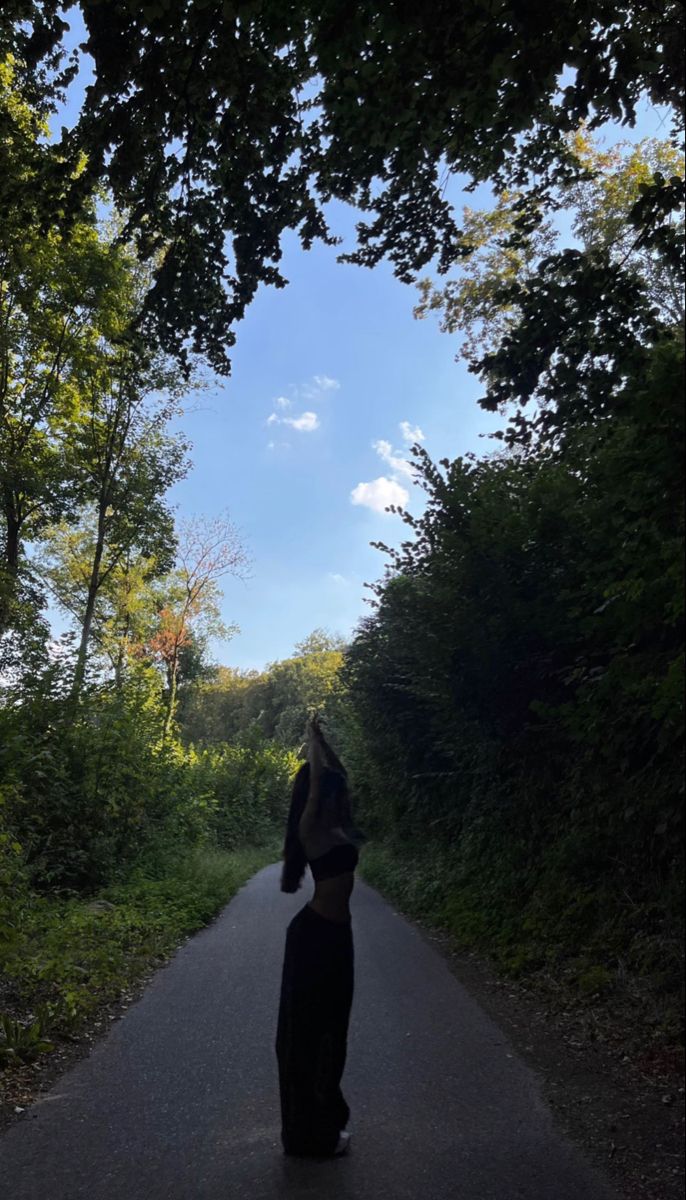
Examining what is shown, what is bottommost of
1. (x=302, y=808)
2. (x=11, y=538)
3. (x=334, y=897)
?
(x=334, y=897)

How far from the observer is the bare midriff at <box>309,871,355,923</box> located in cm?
375

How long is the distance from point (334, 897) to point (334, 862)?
0.56 feet

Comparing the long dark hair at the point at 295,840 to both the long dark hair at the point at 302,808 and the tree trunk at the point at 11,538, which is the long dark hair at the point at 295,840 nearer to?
the long dark hair at the point at 302,808

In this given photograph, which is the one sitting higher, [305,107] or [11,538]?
[11,538]

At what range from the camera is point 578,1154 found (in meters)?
3.46

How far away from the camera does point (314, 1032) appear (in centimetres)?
368

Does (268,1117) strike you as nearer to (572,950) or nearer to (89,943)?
(572,950)

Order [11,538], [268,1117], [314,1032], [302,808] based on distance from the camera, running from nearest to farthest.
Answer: [314,1032] → [302,808] → [268,1117] → [11,538]

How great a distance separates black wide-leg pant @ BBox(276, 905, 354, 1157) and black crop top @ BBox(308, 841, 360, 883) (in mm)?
211

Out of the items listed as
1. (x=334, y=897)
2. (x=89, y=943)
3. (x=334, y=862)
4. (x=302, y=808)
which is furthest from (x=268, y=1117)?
(x=89, y=943)

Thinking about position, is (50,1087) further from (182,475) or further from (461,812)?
(182,475)

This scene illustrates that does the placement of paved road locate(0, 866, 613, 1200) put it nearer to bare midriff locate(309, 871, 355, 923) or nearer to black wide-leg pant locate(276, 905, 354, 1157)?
black wide-leg pant locate(276, 905, 354, 1157)

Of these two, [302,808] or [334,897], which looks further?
[302,808]

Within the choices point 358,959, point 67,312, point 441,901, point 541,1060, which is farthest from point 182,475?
point 541,1060
